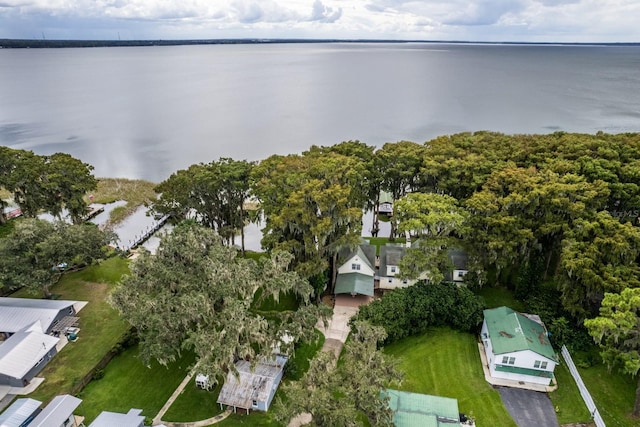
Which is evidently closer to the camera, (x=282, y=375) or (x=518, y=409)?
(x=518, y=409)

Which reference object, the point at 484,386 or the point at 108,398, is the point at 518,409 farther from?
the point at 108,398

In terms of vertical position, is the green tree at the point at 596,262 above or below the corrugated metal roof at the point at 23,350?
above

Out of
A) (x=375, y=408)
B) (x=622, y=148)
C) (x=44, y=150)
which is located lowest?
(x=44, y=150)

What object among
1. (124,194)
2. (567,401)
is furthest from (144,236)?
(567,401)

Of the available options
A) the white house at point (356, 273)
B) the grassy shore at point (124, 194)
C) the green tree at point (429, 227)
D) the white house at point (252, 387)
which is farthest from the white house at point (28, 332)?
the green tree at point (429, 227)

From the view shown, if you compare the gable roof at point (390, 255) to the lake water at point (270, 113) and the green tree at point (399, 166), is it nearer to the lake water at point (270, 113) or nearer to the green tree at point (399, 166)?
the green tree at point (399, 166)

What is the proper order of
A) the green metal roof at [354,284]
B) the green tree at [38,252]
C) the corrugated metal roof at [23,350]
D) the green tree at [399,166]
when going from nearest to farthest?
the corrugated metal roof at [23,350] < the green tree at [38,252] < the green metal roof at [354,284] < the green tree at [399,166]

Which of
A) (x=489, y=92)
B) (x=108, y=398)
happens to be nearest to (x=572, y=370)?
(x=108, y=398)
